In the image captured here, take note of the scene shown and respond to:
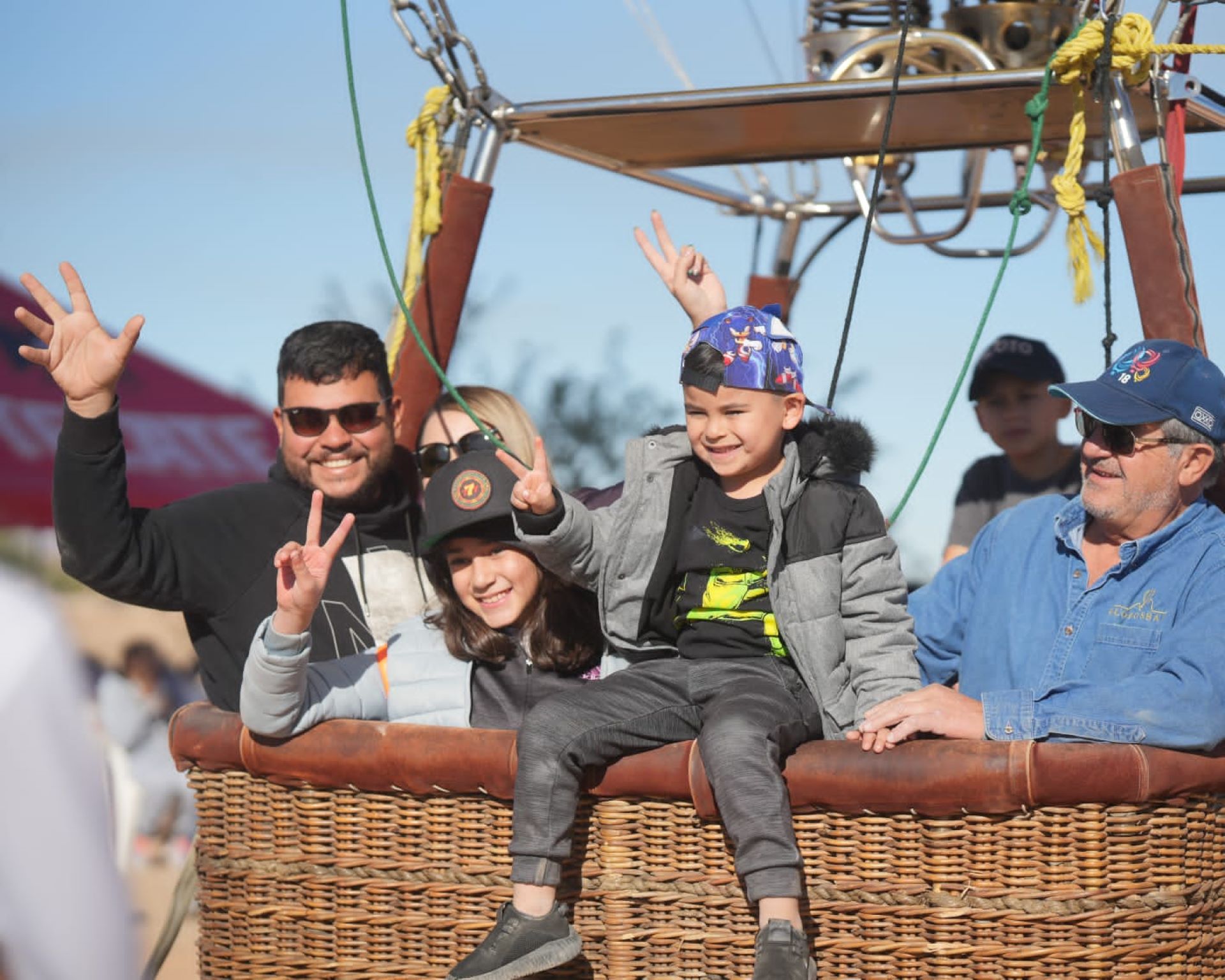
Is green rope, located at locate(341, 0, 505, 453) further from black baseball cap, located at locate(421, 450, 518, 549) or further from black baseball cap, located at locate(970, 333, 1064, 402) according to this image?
A: black baseball cap, located at locate(970, 333, 1064, 402)

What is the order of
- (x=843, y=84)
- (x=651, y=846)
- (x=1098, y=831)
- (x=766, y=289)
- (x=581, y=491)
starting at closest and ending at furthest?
1. (x=1098, y=831)
2. (x=651, y=846)
3. (x=581, y=491)
4. (x=843, y=84)
5. (x=766, y=289)

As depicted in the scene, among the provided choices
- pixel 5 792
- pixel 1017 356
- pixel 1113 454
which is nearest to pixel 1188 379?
pixel 1113 454

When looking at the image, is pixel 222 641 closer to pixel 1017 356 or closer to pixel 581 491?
pixel 581 491

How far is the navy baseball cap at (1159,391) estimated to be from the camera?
227cm

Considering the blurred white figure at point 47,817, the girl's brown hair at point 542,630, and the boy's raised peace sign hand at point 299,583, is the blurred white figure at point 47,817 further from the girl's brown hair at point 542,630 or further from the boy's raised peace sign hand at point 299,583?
the girl's brown hair at point 542,630

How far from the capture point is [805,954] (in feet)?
6.37

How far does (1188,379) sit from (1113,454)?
15 cm

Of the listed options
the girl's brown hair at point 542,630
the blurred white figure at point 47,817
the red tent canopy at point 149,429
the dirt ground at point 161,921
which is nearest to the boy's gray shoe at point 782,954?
the girl's brown hair at point 542,630

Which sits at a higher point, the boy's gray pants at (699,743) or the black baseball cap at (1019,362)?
the black baseball cap at (1019,362)

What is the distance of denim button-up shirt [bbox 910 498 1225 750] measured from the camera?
1.98 meters

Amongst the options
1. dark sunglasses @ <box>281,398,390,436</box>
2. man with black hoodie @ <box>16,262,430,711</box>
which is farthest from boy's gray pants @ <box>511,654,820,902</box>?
dark sunglasses @ <box>281,398,390,436</box>

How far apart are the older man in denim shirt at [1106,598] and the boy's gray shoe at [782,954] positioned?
0.80 ft

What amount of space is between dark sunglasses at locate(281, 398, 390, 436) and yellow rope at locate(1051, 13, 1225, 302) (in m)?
1.18

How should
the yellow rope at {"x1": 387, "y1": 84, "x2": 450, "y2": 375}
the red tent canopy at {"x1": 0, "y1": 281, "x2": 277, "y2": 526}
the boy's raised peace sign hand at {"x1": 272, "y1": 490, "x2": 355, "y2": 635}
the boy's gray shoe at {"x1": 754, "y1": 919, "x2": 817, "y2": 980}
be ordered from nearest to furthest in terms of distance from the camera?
1. the boy's gray shoe at {"x1": 754, "y1": 919, "x2": 817, "y2": 980}
2. the boy's raised peace sign hand at {"x1": 272, "y1": 490, "x2": 355, "y2": 635}
3. the yellow rope at {"x1": 387, "y1": 84, "x2": 450, "y2": 375}
4. the red tent canopy at {"x1": 0, "y1": 281, "x2": 277, "y2": 526}
